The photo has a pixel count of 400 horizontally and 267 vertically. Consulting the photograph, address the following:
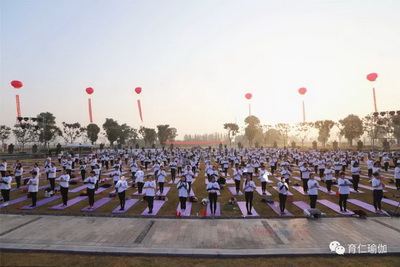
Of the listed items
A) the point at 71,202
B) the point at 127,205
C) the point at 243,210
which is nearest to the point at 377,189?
the point at 243,210

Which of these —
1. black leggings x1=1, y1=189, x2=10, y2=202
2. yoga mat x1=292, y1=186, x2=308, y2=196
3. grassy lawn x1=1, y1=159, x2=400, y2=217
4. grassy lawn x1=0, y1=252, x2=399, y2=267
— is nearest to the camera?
grassy lawn x1=0, y1=252, x2=399, y2=267

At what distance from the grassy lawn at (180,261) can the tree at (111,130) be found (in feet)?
260

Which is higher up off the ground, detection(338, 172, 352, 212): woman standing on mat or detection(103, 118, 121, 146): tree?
detection(103, 118, 121, 146): tree

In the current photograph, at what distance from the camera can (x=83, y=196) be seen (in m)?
15.7

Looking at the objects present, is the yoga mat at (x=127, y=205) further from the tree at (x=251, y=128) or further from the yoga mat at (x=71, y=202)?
the tree at (x=251, y=128)

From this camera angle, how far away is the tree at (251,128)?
90.0 m

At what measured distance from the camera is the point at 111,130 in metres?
82.4

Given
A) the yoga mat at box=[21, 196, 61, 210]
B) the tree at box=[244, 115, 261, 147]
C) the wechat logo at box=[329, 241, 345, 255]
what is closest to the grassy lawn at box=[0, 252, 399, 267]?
the wechat logo at box=[329, 241, 345, 255]

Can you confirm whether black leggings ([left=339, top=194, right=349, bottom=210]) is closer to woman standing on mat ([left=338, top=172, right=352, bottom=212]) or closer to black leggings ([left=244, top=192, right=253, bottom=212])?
woman standing on mat ([left=338, top=172, right=352, bottom=212])

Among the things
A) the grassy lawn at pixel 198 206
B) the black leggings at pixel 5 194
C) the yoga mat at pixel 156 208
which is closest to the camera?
the yoga mat at pixel 156 208

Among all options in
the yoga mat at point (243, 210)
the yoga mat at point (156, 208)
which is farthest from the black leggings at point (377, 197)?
the yoga mat at point (156, 208)

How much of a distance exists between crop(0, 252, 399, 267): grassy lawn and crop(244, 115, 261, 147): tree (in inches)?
3220

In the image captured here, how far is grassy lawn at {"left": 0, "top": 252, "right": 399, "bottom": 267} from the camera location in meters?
6.98

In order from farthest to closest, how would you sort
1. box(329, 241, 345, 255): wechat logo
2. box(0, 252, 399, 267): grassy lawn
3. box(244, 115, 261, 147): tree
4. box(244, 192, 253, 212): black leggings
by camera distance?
box(244, 115, 261, 147): tree
box(244, 192, 253, 212): black leggings
box(329, 241, 345, 255): wechat logo
box(0, 252, 399, 267): grassy lawn
